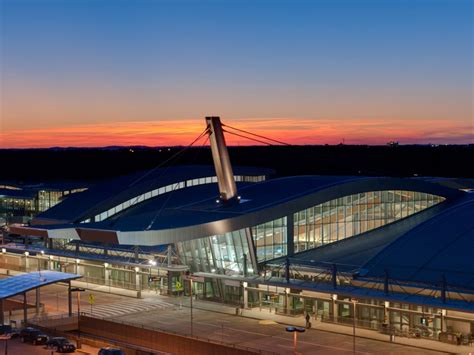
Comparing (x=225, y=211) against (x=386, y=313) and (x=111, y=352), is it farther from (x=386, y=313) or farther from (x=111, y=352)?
(x=111, y=352)

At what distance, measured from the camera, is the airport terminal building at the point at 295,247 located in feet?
169

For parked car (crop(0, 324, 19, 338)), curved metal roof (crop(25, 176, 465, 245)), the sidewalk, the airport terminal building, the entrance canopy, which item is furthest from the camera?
curved metal roof (crop(25, 176, 465, 245))

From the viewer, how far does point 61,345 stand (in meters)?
48.3

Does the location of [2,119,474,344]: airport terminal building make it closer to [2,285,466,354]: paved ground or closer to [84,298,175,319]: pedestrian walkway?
[2,285,466,354]: paved ground

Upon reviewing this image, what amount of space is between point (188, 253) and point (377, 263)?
17.7 metres

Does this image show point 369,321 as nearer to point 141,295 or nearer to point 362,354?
point 362,354

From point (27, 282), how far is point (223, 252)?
15.3 metres

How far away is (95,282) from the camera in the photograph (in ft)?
243

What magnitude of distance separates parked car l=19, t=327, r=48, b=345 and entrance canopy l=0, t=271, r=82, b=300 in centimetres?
454

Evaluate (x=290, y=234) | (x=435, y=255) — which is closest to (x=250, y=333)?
(x=435, y=255)

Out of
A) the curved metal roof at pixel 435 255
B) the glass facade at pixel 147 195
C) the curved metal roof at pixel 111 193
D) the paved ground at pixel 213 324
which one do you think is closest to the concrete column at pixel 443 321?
the curved metal roof at pixel 435 255

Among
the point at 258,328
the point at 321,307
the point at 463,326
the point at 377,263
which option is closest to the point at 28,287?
the point at 258,328

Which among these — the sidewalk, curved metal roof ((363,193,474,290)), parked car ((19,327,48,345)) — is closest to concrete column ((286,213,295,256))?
the sidewalk

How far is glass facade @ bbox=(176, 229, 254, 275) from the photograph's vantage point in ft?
209
